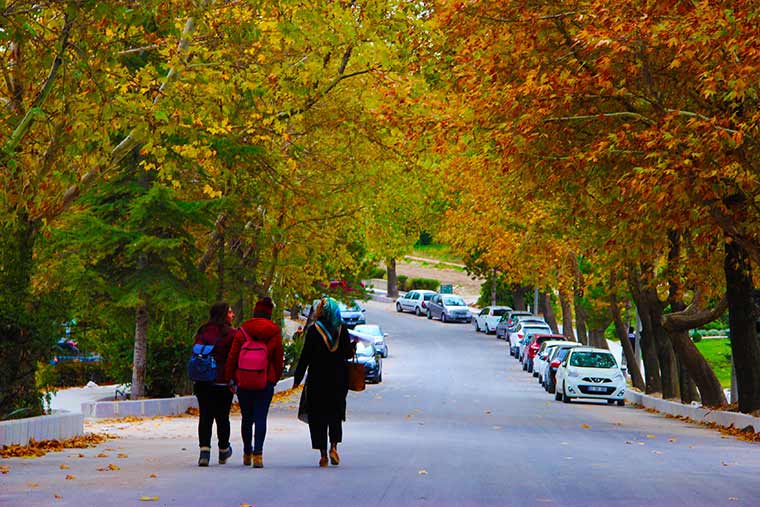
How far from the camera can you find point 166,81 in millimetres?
20031

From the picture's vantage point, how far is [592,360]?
4009cm

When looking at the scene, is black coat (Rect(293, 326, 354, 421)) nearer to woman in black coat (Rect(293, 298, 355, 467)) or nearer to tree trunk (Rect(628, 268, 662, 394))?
woman in black coat (Rect(293, 298, 355, 467))

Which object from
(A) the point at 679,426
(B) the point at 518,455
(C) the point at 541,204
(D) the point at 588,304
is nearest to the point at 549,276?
(D) the point at 588,304

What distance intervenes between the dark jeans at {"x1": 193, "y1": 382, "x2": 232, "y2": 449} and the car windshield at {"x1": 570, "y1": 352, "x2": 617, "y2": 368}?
25996mm

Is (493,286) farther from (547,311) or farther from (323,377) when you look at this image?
(323,377)

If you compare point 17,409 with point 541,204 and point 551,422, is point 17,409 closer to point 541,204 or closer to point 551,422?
point 551,422

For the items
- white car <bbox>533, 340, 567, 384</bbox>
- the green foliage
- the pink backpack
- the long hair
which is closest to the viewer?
the pink backpack

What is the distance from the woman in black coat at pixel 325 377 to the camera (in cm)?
1497

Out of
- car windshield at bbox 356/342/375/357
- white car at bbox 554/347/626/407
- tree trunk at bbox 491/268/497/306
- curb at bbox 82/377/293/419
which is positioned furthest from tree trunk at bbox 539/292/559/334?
curb at bbox 82/377/293/419


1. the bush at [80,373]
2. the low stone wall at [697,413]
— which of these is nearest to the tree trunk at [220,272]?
the bush at [80,373]

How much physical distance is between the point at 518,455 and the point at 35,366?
268 inches

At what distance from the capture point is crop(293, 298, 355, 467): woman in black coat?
15.0 meters

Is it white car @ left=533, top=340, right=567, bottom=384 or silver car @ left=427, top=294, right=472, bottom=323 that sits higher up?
silver car @ left=427, top=294, right=472, bottom=323

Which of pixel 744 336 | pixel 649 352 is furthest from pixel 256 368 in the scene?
pixel 649 352
